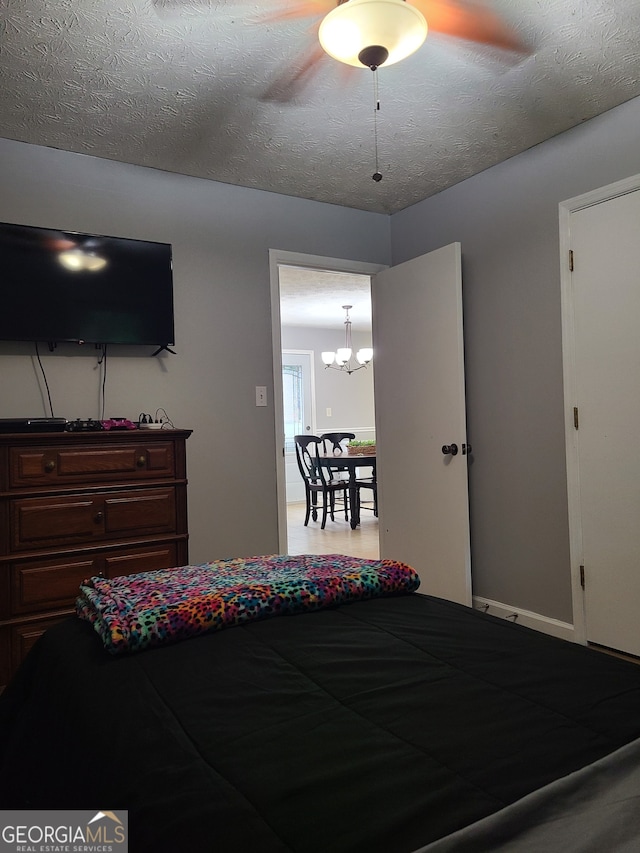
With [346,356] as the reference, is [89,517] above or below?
below

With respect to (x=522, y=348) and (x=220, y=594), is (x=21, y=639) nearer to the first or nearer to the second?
(x=220, y=594)

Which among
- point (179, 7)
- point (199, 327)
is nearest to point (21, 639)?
point (199, 327)

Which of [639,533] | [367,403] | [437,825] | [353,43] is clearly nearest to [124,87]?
[353,43]

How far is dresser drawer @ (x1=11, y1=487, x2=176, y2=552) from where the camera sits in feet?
7.64

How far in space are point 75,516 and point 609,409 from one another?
2.34 metres

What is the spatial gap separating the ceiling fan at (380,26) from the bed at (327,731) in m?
1.59

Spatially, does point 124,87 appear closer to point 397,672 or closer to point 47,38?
point 47,38

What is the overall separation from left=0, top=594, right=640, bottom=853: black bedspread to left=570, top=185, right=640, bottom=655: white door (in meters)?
1.64

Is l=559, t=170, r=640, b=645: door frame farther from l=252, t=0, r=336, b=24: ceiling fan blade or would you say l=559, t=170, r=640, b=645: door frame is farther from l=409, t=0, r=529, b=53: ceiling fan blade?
l=252, t=0, r=336, b=24: ceiling fan blade

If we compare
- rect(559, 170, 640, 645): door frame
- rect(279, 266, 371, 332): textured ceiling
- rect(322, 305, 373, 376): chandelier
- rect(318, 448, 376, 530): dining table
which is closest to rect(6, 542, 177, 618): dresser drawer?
rect(559, 170, 640, 645): door frame

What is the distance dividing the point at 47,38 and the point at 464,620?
2256 mm

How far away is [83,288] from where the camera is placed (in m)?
2.85

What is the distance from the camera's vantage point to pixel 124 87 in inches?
92.7

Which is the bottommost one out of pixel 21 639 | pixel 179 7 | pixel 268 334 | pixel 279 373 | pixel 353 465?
pixel 21 639
